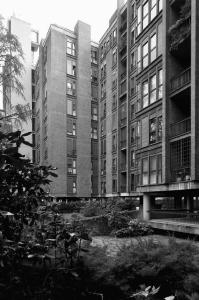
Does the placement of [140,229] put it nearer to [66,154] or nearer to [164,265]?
[164,265]

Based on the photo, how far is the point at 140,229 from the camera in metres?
18.3

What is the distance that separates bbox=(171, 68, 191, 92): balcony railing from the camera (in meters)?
19.3

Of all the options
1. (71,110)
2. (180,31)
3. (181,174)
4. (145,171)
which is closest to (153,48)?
(180,31)

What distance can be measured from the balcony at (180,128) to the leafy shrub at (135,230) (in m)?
6.59

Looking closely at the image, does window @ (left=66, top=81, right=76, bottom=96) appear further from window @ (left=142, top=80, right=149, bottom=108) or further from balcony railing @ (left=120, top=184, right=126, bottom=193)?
window @ (left=142, top=80, right=149, bottom=108)

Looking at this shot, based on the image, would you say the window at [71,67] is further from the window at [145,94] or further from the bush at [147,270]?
the bush at [147,270]

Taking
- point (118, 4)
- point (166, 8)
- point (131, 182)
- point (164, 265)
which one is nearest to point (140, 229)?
point (164, 265)

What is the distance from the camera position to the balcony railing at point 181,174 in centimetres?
1891

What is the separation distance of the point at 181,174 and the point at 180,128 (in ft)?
10.7

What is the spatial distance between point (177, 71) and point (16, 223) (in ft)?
63.4

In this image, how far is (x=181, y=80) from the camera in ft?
66.1

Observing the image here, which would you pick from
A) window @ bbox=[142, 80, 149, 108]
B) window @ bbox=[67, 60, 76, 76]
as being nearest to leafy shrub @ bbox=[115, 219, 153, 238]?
window @ bbox=[142, 80, 149, 108]

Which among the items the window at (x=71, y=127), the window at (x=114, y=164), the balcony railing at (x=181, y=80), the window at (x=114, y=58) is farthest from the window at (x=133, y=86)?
the balcony railing at (x=181, y=80)

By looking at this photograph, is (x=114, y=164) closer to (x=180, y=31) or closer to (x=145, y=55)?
(x=145, y=55)
